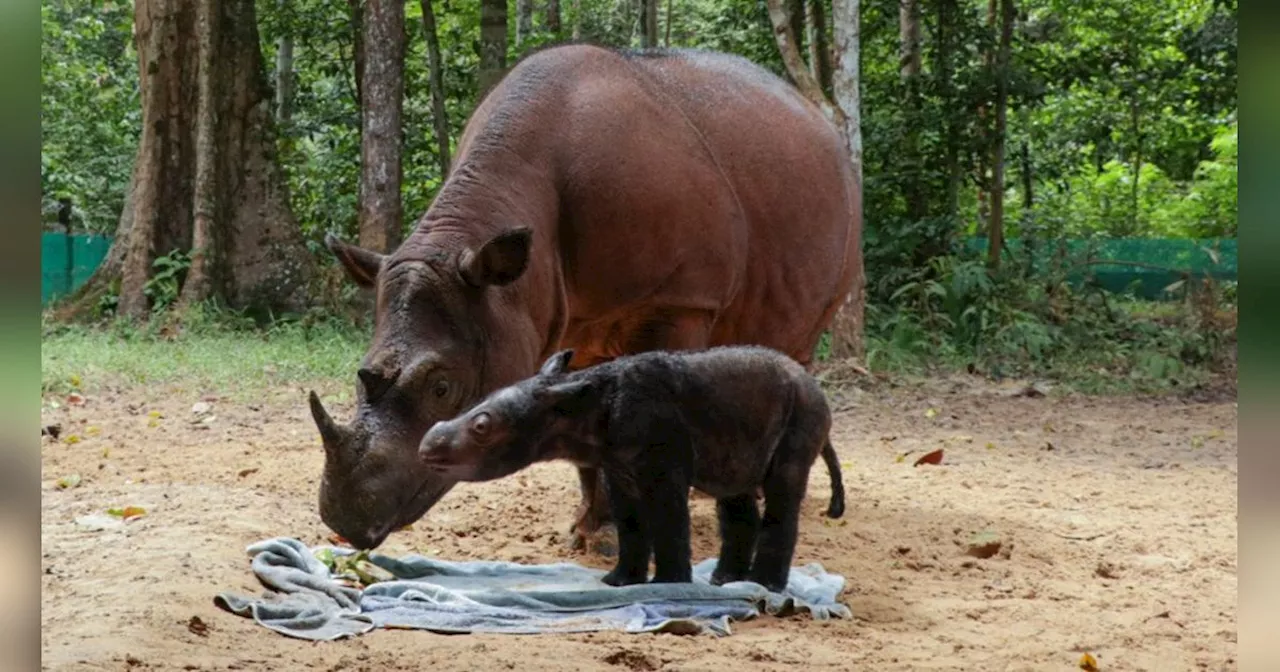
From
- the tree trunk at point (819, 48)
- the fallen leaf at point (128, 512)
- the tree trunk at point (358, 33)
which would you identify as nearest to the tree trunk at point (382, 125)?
the tree trunk at point (819, 48)

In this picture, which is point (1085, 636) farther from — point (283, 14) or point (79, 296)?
point (283, 14)

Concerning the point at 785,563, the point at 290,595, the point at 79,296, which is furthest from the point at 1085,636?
the point at 79,296

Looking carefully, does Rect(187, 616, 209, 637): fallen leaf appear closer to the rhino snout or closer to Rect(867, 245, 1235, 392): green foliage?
the rhino snout

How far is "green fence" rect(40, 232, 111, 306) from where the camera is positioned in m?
19.1

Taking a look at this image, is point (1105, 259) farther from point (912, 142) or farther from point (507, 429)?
point (507, 429)

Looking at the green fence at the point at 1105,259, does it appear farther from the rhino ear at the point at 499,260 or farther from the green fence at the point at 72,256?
the rhino ear at the point at 499,260

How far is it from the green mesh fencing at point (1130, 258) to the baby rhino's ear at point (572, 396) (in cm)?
1092

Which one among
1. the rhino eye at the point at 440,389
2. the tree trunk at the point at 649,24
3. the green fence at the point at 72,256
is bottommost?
the green fence at the point at 72,256

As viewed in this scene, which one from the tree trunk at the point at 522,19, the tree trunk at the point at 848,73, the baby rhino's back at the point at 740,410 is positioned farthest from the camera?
the tree trunk at the point at 522,19

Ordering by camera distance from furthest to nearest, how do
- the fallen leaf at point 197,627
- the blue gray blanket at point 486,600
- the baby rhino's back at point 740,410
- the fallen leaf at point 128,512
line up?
the fallen leaf at point 128,512 → the baby rhino's back at point 740,410 → the blue gray blanket at point 486,600 → the fallen leaf at point 197,627

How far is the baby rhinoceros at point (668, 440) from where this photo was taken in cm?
472

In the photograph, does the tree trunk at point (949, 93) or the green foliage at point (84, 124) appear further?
the green foliage at point (84, 124)

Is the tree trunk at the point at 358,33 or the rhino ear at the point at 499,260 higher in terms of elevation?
the tree trunk at the point at 358,33

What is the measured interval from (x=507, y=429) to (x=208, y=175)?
11616 millimetres
